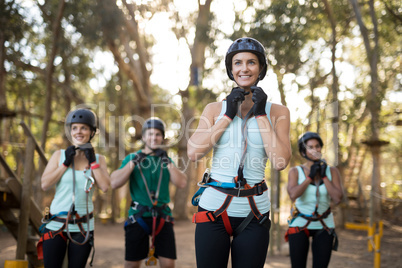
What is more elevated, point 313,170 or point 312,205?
point 313,170

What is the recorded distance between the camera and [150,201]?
490 cm

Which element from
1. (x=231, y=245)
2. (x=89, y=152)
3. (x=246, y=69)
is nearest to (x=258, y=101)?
(x=246, y=69)

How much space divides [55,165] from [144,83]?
46.7ft

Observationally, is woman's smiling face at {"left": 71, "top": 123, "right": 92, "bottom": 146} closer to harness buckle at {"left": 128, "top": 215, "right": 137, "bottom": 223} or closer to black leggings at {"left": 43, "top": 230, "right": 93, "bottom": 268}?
black leggings at {"left": 43, "top": 230, "right": 93, "bottom": 268}

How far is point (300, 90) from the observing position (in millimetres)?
14977

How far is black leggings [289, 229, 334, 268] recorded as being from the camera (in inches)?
171

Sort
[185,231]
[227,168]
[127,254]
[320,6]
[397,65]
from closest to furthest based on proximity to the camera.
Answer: [227,168]
[127,254]
[320,6]
[185,231]
[397,65]

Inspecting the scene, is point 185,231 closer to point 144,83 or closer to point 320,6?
point 144,83

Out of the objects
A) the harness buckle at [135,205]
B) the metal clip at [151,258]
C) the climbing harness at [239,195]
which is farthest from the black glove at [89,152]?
the climbing harness at [239,195]

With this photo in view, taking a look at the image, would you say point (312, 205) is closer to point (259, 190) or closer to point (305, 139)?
point (305, 139)

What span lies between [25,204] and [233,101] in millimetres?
5044

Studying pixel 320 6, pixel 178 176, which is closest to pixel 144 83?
pixel 320 6

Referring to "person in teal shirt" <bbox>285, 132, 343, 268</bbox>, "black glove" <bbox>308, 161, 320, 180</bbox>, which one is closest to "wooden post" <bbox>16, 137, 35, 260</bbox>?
"person in teal shirt" <bbox>285, 132, 343, 268</bbox>

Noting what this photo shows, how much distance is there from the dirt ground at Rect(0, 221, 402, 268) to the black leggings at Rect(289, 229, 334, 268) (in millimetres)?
4535
